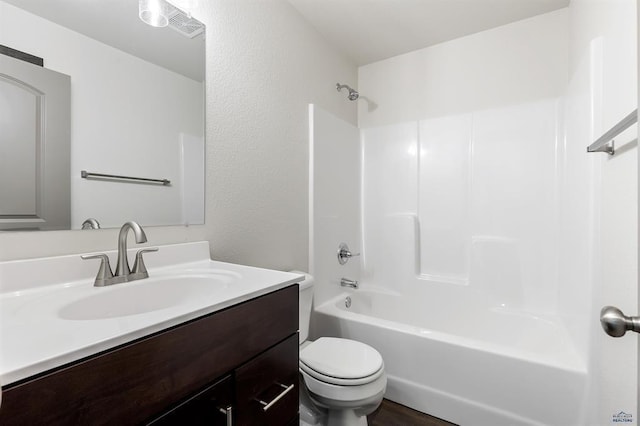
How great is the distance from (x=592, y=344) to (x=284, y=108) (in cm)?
187

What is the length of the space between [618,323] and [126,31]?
1624 millimetres

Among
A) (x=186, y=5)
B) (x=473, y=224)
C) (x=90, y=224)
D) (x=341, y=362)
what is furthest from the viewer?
(x=473, y=224)

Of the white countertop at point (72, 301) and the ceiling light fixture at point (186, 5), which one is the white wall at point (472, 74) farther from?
the white countertop at point (72, 301)

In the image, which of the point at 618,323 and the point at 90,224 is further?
the point at 90,224

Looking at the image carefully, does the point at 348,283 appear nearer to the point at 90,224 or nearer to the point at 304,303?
the point at 304,303

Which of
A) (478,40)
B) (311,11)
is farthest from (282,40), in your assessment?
(478,40)

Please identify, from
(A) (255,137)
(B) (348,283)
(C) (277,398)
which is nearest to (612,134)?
(C) (277,398)

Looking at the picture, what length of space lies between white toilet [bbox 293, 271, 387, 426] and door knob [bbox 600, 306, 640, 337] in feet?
3.10

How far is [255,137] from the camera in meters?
1.59

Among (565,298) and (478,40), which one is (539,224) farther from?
(478,40)

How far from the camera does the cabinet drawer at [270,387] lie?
0.80m

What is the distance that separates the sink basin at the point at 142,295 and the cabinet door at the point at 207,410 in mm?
255

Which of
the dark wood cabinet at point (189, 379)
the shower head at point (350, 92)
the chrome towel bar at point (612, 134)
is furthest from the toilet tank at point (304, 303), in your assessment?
the shower head at point (350, 92)

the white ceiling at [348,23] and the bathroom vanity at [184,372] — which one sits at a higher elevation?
the white ceiling at [348,23]
